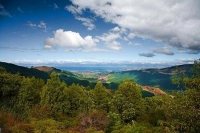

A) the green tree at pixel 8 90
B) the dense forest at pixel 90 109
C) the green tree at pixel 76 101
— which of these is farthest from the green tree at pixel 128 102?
the green tree at pixel 8 90

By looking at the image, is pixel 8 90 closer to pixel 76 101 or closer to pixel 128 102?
pixel 76 101

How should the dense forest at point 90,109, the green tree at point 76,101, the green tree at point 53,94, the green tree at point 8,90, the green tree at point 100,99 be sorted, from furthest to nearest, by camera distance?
the green tree at point 76,101, the green tree at point 100,99, the green tree at point 8,90, the green tree at point 53,94, the dense forest at point 90,109

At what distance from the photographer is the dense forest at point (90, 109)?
15000mm

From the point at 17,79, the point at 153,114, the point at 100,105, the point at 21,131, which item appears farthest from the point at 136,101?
the point at 17,79

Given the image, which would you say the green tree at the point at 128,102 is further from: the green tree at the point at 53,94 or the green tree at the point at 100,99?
the green tree at the point at 53,94

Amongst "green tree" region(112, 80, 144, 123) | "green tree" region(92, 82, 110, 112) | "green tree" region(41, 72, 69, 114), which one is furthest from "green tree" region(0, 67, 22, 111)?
"green tree" region(112, 80, 144, 123)

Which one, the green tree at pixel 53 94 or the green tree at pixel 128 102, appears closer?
the green tree at pixel 53 94

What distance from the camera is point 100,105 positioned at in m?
51.8

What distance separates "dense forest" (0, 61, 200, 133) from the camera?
49.2 ft

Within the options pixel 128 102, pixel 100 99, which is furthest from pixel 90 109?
pixel 128 102

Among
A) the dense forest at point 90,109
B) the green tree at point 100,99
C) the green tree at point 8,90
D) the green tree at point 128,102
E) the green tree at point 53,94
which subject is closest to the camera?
the dense forest at point 90,109

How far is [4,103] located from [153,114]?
39.2 meters

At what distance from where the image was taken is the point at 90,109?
4634cm

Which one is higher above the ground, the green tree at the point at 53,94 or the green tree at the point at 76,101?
the green tree at the point at 53,94
